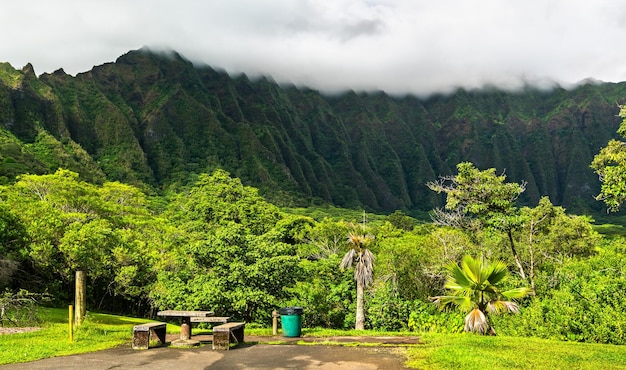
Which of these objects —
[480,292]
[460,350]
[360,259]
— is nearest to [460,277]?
[480,292]

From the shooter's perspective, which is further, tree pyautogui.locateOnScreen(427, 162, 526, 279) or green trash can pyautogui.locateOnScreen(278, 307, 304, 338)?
tree pyautogui.locateOnScreen(427, 162, 526, 279)

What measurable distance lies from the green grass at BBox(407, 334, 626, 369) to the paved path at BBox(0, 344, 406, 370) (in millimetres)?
772

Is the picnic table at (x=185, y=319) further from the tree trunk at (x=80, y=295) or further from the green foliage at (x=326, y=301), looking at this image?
the green foliage at (x=326, y=301)

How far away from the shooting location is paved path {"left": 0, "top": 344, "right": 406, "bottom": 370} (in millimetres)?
10375

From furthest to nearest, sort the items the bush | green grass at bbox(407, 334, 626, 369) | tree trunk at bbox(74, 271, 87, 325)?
the bush < tree trunk at bbox(74, 271, 87, 325) < green grass at bbox(407, 334, 626, 369)

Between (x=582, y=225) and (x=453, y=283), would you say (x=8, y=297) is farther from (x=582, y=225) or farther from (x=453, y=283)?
(x=582, y=225)

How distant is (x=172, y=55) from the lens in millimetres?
199125

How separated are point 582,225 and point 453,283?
36500 mm

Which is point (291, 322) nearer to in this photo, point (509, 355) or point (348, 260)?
point (509, 355)

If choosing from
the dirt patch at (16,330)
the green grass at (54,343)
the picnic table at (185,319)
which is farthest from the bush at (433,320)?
the dirt patch at (16,330)

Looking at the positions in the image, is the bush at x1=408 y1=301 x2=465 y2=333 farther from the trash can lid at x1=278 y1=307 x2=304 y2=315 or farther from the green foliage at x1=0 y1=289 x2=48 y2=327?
the green foliage at x1=0 y1=289 x2=48 y2=327

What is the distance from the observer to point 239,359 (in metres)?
11.4

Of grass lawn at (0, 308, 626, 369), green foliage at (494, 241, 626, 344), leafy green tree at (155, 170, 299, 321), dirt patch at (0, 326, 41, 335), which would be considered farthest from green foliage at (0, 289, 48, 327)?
green foliage at (494, 241, 626, 344)

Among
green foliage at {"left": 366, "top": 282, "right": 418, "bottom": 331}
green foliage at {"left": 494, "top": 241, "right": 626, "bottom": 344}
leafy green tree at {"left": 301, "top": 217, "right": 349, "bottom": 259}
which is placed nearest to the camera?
green foliage at {"left": 494, "top": 241, "right": 626, "bottom": 344}
